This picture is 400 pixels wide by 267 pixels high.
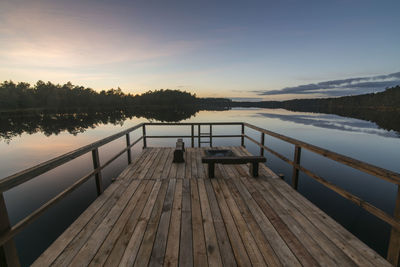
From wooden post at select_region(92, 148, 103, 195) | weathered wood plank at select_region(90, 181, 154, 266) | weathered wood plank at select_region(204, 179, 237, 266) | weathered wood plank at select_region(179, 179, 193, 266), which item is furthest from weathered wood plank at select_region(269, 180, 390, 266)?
wooden post at select_region(92, 148, 103, 195)

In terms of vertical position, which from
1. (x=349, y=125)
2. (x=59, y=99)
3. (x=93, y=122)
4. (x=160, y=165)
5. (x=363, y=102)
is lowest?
(x=349, y=125)

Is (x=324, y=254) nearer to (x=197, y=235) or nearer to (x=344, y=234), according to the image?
(x=344, y=234)

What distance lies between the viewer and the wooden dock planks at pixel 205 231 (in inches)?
75.3

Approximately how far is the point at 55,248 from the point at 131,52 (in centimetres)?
1888

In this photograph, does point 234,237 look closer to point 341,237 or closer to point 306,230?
point 306,230

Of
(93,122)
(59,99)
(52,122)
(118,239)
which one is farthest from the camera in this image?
(59,99)

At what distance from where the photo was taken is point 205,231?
237 cm

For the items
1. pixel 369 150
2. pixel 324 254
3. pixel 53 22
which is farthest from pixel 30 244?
pixel 369 150

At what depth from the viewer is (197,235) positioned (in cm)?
229

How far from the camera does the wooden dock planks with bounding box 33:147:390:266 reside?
191 cm

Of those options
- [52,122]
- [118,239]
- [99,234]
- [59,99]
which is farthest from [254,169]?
[59,99]

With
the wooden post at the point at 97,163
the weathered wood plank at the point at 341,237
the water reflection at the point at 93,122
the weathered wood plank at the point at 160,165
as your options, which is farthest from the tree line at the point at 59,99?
the weathered wood plank at the point at 341,237

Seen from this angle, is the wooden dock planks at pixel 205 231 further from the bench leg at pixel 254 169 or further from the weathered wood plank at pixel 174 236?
the bench leg at pixel 254 169

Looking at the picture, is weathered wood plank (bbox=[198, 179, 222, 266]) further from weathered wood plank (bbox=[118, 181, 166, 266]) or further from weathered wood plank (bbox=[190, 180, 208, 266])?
weathered wood plank (bbox=[118, 181, 166, 266])
